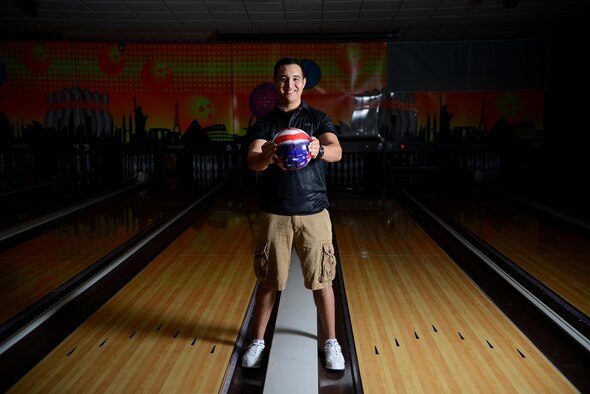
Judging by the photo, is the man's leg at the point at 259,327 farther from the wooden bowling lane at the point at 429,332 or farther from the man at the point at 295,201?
the wooden bowling lane at the point at 429,332

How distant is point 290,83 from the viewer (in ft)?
6.14

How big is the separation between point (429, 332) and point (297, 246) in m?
0.84

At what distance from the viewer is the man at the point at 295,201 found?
1894 millimetres

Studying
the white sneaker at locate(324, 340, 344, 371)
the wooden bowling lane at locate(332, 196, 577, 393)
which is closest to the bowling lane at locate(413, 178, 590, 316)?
the wooden bowling lane at locate(332, 196, 577, 393)

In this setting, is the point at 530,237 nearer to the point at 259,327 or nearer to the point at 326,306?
the point at 326,306

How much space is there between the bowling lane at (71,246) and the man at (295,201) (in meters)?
1.48

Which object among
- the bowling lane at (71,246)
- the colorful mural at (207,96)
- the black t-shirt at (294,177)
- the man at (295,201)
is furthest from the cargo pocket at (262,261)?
the colorful mural at (207,96)

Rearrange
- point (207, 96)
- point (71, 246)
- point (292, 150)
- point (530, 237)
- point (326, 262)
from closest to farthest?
point (292, 150) < point (326, 262) < point (71, 246) < point (530, 237) < point (207, 96)

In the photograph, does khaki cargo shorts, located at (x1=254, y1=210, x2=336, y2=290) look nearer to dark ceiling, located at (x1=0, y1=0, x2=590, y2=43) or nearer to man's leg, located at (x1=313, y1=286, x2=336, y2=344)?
man's leg, located at (x1=313, y1=286, x2=336, y2=344)

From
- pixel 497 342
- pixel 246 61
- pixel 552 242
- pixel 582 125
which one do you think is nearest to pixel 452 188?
pixel 582 125

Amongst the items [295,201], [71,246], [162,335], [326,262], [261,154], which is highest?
[261,154]

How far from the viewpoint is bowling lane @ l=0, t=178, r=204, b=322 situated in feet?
9.78

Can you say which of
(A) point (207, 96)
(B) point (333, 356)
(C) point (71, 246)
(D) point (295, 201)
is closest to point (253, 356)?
(B) point (333, 356)

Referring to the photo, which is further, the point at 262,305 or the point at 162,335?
the point at 162,335
